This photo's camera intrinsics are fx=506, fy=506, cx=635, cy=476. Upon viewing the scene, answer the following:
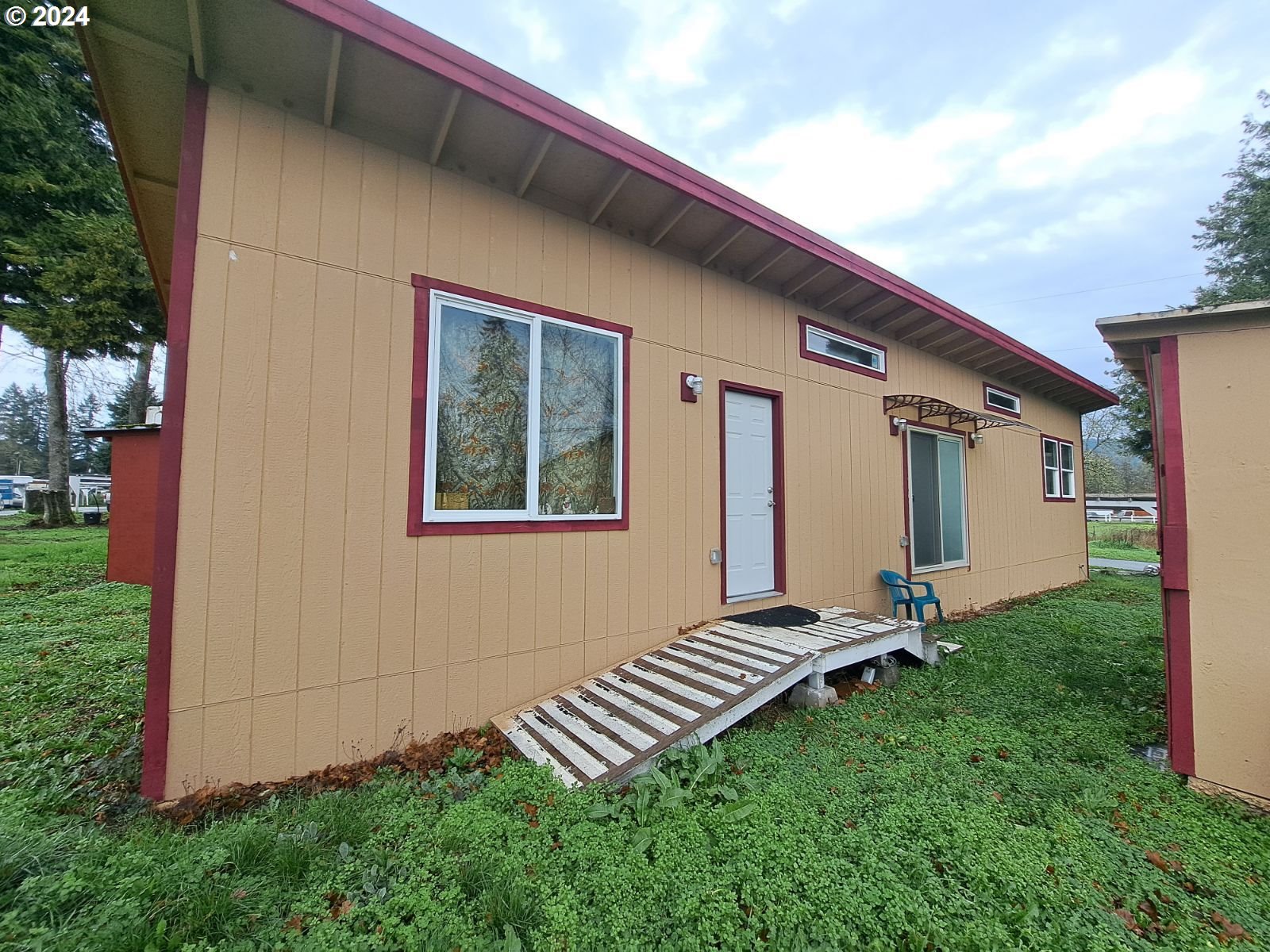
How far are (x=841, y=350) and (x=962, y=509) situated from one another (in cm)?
329

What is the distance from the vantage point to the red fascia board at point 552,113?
7.88ft

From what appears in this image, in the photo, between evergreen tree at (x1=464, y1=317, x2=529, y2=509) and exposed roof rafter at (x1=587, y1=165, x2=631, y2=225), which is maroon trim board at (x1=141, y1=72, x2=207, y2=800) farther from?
exposed roof rafter at (x1=587, y1=165, x2=631, y2=225)

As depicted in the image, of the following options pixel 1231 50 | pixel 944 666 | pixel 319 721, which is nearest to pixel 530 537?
pixel 319 721

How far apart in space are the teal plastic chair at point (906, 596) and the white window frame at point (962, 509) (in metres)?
0.44

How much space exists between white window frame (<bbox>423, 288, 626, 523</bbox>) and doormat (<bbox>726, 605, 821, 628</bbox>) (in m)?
1.51

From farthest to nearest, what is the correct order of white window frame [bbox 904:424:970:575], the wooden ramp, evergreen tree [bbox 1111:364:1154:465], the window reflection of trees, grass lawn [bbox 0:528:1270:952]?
1. evergreen tree [bbox 1111:364:1154:465]
2. white window frame [bbox 904:424:970:575]
3. the window reflection of trees
4. the wooden ramp
5. grass lawn [bbox 0:528:1270:952]

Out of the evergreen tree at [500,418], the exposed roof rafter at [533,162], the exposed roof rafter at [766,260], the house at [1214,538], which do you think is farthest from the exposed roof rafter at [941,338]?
the evergreen tree at [500,418]

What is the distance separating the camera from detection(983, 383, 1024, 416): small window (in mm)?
7980

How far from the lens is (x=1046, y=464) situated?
9336 millimetres

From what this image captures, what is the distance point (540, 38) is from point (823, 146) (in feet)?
25.9

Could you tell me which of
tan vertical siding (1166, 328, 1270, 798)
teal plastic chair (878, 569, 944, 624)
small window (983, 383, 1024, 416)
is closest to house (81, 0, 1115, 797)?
teal plastic chair (878, 569, 944, 624)

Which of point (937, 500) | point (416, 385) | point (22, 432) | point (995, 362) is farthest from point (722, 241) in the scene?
point (22, 432)

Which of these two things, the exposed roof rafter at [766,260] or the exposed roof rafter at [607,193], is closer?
the exposed roof rafter at [607,193]

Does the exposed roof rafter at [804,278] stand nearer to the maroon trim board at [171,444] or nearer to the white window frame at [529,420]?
the white window frame at [529,420]
